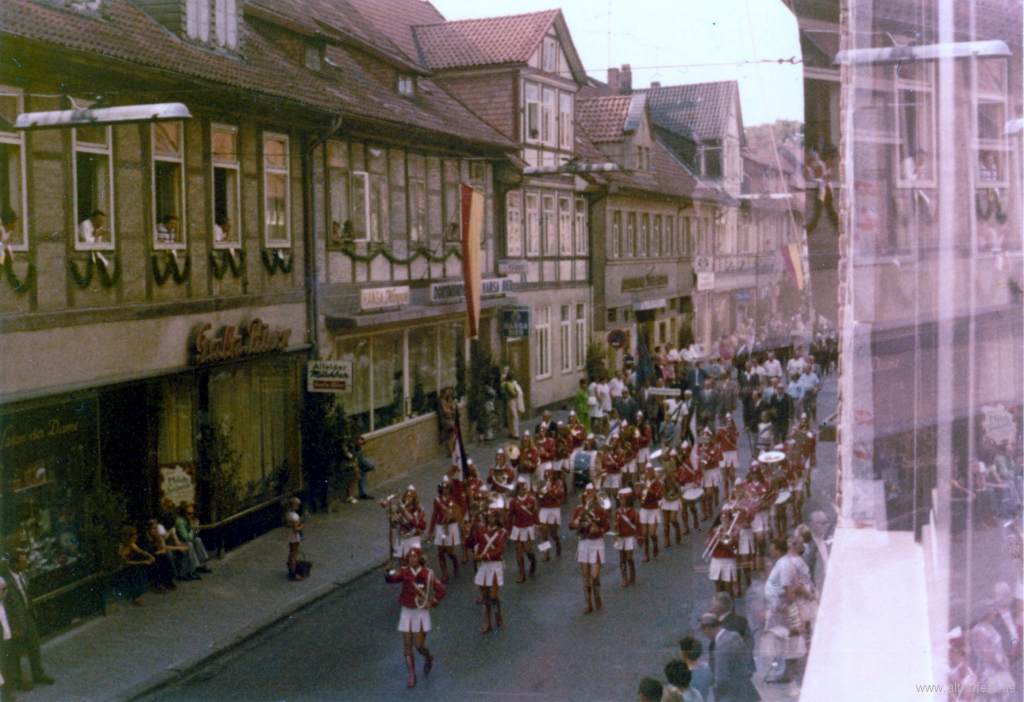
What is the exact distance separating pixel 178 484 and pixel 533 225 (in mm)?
12626

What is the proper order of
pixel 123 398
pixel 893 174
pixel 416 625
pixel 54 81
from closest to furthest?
pixel 893 174 < pixel 416 625 < pixel 54 81 < pixel 123 398

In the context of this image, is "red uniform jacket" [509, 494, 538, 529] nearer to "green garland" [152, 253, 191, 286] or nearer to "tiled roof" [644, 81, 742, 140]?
"green garland" [152, 253, 191, 286]

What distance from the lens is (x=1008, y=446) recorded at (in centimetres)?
867

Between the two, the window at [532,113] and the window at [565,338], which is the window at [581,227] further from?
the window at [532,113]

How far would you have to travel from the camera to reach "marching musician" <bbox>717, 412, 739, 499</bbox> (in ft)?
50.8

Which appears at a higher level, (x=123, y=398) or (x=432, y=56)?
(x=432, y=56)

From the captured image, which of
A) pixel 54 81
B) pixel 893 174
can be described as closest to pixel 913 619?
pixel 893 174

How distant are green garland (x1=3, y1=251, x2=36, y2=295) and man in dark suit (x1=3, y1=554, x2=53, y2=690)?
2.76 m

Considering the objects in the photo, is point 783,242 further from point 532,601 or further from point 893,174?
point 532,601

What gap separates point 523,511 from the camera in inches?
580

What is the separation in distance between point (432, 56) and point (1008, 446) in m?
17.6

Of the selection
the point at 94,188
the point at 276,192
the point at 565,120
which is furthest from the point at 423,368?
the point at 94,188

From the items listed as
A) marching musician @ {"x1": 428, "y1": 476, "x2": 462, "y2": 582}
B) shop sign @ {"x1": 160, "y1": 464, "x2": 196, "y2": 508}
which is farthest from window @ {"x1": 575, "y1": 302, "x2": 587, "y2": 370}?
shop sign @ {"x1": 160, "y1": 464, "x2": 196, "y2": 508}

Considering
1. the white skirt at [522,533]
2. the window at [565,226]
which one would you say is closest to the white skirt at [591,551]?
the white skirt at [522,533]
